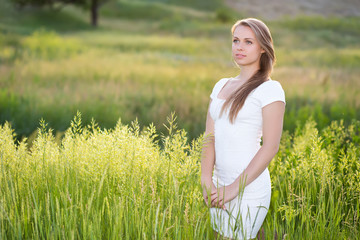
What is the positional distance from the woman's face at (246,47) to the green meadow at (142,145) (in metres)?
0.55

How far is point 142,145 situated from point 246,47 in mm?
992

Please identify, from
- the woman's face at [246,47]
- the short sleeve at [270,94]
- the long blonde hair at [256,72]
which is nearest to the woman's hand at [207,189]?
the long blonde hair at [256,72]

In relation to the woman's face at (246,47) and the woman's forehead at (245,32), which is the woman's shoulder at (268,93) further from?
the woman's forehead at (245,32)

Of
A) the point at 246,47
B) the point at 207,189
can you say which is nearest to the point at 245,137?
the point at 207,189

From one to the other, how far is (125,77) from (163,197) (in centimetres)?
920

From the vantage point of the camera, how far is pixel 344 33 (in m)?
36.6

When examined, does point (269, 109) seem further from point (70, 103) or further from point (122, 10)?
point (122, 10)

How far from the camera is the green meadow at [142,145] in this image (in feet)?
8.55

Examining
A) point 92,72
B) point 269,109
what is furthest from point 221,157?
point 92,72

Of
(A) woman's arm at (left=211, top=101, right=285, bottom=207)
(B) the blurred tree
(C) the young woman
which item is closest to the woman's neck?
(C) the young woman

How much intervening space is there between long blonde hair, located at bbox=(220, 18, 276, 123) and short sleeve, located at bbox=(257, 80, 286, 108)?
7 centimetres

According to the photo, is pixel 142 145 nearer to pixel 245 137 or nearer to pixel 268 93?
pixel 245 137

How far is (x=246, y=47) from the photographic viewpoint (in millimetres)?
2602

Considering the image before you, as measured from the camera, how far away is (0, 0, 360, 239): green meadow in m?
2.61
